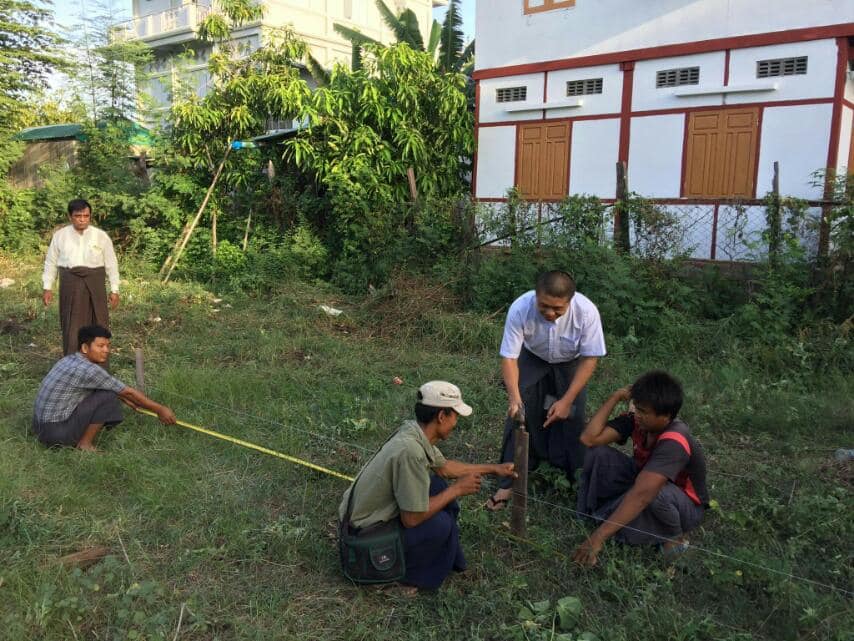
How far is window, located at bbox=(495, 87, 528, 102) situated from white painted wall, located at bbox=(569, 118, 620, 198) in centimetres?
117

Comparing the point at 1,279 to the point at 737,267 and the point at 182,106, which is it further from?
the point at 737,267

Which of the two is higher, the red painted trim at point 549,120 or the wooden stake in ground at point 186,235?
the red painted trim at point 549,120

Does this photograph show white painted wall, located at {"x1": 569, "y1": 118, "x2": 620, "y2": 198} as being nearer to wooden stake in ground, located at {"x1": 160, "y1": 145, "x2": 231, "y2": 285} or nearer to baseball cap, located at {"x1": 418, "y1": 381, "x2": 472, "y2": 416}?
wooden stake in ground, located at {"x1": 160, "y1": 145, "x2": 231, "y2": 285}

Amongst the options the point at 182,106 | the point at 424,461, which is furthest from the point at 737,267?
the point at 182,106

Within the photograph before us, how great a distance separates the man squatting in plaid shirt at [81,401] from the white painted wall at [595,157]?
8.86 m

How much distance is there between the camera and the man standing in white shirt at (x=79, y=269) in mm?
5844

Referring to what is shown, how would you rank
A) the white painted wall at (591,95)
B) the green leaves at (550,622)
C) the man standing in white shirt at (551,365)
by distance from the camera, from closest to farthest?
1. the green leaves at (550,622)
2. the man standing in white shirt at (551,365)
3. the white painted wall at (591,95)

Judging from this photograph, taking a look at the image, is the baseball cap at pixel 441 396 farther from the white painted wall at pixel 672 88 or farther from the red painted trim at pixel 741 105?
the white painted wall at pixel 672 88

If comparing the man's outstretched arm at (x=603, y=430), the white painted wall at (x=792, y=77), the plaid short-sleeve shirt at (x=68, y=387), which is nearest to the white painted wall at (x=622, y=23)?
the white painted wall at (x=792, y=77)

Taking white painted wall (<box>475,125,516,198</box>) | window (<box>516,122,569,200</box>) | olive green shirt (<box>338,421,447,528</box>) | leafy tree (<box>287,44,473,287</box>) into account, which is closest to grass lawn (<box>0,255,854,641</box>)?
olive green shirt (<box>338,421,447,528</box>)

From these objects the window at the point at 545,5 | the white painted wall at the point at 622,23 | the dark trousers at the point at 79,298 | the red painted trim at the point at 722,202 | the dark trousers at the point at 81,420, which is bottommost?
the dark trousers at the point at 81,420

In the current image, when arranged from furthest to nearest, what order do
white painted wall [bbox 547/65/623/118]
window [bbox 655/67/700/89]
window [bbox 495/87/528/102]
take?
window [bbox 495/87/528/102] → white painted wall [bbox 547/65/623/118] → window [bbox 655/67/700/89]

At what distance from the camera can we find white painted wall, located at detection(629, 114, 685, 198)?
420 inches

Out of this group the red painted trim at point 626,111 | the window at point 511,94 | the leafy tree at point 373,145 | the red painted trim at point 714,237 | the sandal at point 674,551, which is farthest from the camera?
the window at point 511,94
